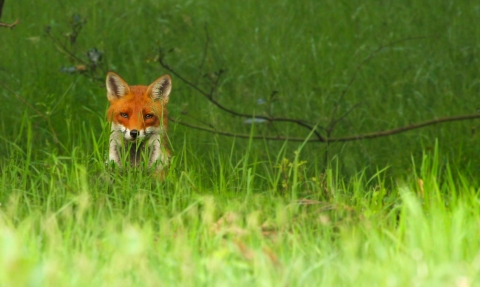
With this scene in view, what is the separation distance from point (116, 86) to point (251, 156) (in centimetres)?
182

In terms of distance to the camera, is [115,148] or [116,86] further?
[116,86]

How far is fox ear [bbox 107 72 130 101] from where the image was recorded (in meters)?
5.82

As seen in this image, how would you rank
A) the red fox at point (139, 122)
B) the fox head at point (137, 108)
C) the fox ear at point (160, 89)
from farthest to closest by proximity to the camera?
the fox ear at point (160, 89)
the fox head at point (137, 108)
the red fox at point (139, 122)

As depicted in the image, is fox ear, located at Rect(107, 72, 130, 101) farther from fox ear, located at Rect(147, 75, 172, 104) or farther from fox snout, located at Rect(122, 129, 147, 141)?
fox snout, located at Rect(122, 129, 147, 141)

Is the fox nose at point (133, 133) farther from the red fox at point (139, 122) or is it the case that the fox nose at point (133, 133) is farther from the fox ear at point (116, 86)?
the fox ear at point (116, 86)

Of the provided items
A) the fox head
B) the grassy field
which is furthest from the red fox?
the grassy field

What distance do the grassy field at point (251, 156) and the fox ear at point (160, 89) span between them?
0.92ft

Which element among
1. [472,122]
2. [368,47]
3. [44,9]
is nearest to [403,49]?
[368,47]

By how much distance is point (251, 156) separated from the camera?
738 cm

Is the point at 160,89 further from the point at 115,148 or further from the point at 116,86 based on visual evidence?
the point at 115,148

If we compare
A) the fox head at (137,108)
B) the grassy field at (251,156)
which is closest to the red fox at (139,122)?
the fox head at (137,108)

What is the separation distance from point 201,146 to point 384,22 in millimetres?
3842

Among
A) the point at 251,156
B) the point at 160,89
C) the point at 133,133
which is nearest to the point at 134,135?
the point at 133,133

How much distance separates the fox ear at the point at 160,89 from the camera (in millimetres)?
5770
